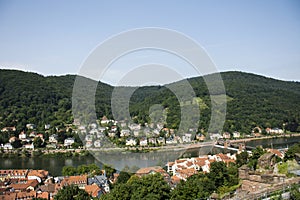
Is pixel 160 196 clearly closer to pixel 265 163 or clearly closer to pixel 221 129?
pixel 265 163

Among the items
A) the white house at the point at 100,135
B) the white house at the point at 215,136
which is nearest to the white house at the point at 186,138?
the white house at the point at 215,136

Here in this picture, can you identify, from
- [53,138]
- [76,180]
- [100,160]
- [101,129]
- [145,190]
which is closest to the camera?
[145,190]

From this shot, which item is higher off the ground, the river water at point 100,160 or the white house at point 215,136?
the white house at point 215,136

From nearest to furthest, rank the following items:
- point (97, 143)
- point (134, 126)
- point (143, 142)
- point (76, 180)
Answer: point (76, 180), point (97, 143), point (143, 142), point (134, 126)

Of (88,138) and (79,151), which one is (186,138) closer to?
(88,138)

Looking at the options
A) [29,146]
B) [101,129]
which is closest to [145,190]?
[101,129]

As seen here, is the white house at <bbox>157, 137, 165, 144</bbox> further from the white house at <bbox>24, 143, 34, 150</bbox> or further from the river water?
the white house at <bbox>24, 143, 34, 150</bbox>

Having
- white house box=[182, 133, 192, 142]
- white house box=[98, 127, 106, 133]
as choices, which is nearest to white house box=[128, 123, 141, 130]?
white house box=[98, 127, 106, 133]

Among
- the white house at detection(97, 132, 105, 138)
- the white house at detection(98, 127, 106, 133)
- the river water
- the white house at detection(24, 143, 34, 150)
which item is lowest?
the river water

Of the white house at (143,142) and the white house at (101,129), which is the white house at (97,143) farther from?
the white house at (101,129)
